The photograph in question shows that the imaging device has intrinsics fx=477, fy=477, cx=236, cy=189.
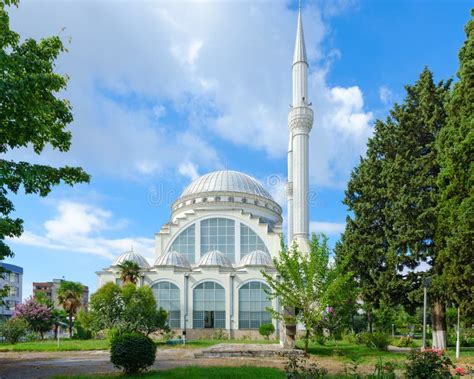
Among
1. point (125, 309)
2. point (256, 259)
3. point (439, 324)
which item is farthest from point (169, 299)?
point (439, 324)

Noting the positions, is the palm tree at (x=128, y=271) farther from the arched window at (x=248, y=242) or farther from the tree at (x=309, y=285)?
the tree at (x=309, y=285)

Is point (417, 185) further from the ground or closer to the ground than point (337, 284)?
further from the ground

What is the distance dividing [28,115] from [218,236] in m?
41.9

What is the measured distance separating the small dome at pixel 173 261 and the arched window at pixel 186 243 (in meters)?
2.91

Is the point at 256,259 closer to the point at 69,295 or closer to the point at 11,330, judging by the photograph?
the point at 69,295

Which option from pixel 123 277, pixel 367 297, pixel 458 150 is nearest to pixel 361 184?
pixel 367 297

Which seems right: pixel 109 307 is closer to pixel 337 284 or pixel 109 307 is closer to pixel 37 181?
pixel 337 284

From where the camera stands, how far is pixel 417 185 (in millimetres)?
25719

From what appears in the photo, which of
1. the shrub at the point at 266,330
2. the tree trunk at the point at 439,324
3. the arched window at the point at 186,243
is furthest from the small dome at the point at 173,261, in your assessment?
the tree trunk at the point at 439,324

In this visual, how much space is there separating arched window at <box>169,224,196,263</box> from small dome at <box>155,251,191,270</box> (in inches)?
115

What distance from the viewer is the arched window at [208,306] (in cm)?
4625

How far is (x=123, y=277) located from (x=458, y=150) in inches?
1252

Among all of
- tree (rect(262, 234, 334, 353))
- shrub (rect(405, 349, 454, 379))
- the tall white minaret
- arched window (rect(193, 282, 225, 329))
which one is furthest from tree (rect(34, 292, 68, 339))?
shrub (rect(405, 349, 454, 379))

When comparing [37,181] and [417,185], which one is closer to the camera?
[37,181]
